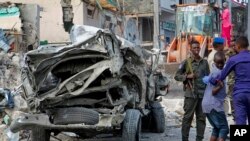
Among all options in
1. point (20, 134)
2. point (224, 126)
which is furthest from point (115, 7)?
point (224, 126)

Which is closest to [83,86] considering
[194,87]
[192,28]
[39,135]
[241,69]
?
[39,135]

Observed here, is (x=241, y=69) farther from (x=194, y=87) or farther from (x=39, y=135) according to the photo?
(x=39, y=135)

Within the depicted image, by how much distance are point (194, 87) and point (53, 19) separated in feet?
58.6

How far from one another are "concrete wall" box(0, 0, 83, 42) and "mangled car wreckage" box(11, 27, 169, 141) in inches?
671

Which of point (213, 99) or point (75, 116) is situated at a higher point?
point (213, 99)

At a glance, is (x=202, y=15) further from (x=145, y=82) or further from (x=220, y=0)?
(x=220, y=0)

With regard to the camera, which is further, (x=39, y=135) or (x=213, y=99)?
(x=39, y=135)

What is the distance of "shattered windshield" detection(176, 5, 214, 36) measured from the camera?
2292 centimetres

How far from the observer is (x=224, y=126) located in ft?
24.1

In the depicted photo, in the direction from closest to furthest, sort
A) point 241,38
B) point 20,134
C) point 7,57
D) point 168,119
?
point 241,38
point 20,134
point 168,119
point 7,57

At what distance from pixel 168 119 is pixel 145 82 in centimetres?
447

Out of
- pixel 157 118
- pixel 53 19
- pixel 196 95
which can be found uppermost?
pixel 53 19

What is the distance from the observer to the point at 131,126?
800cm

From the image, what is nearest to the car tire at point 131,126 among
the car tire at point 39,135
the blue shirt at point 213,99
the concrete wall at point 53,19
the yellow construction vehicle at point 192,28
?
the blue shirt at point 213,99
